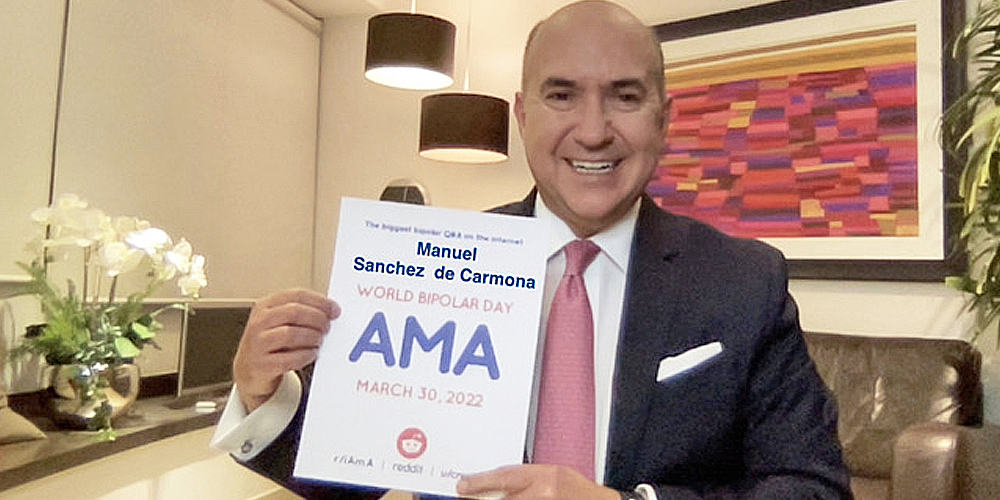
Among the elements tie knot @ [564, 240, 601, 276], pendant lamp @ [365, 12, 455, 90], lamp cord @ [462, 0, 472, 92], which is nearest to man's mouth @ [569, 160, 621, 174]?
tie knot @ [564, 240, 601, 276]

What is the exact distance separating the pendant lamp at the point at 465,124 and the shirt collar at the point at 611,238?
207 centimetres

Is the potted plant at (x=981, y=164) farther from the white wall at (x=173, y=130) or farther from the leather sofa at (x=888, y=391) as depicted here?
the white wall at (x=173, y=130)

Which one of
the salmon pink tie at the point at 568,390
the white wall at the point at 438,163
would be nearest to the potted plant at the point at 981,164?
the white wall at the point at 438,163

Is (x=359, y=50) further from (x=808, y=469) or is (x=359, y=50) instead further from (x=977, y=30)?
(x=808, y=469)

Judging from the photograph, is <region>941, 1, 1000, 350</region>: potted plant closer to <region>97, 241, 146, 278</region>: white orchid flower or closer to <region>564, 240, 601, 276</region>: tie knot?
<region>564, 240, 601, 276</region>: tie knot

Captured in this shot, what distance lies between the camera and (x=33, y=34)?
256 cm

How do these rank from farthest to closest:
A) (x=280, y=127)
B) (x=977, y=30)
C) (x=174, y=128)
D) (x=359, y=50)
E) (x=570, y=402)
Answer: (x=359, y=50) < (x=280, y=127) < (x=174, y=128) < (x=977, y=30) < (x=570, y=402)

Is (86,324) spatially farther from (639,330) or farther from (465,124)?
(639,330)

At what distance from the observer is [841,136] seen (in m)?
3.05

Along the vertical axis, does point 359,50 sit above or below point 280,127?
above

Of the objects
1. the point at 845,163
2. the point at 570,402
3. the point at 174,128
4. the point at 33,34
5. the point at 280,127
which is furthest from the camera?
the point at 280,127

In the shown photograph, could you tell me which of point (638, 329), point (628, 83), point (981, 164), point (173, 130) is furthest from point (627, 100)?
point (173, 130)

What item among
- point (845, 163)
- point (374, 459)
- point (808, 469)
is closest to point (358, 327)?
point (374, 459)

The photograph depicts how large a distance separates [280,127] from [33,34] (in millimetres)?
1570
